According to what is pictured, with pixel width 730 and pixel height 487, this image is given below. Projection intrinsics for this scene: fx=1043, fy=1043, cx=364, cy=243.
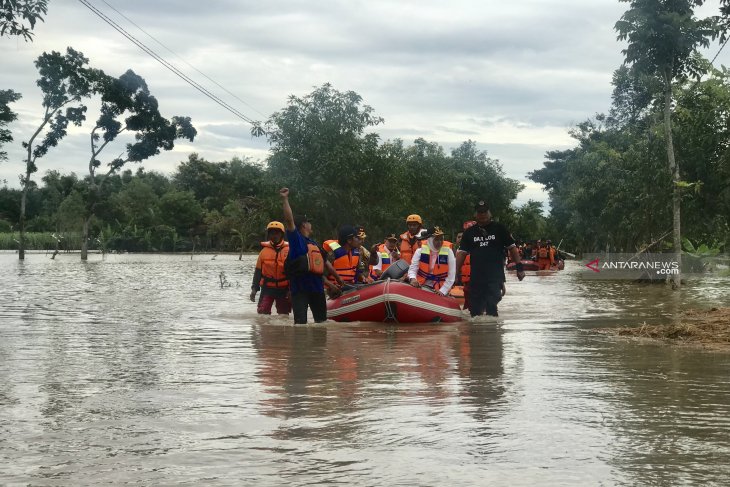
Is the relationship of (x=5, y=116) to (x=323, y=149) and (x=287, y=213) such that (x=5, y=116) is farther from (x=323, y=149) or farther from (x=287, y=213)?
(x=287, y=213)

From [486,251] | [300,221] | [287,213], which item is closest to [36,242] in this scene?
[300,221]

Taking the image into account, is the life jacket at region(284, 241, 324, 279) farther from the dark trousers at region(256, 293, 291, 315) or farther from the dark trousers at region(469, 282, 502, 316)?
the dark trousers at region(469, 282, 502, 316)

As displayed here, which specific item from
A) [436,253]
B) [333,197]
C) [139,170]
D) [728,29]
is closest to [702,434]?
[436,253]

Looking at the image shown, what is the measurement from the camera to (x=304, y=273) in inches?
562

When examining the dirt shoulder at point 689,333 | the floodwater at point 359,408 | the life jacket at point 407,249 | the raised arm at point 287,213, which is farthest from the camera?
the life jacket at point 407,249

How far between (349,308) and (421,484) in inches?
436

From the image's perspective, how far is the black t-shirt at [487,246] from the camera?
14664 millimetres

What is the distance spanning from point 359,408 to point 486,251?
7334 millimetres

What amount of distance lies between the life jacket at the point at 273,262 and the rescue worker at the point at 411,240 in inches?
127

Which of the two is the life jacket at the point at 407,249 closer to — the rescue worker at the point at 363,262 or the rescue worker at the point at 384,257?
the rescue worker at the point at 384,257

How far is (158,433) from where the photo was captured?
22.0ft

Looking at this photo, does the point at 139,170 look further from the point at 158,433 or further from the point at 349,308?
the point at 158,433

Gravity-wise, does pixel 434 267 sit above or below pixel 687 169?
below

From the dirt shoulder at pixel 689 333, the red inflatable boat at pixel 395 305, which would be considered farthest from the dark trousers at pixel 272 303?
the dirt shoulder at pixel 689 333
